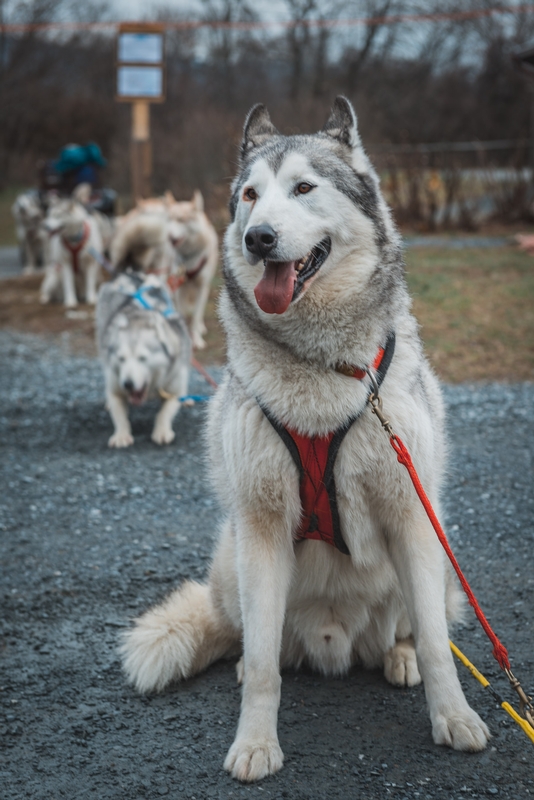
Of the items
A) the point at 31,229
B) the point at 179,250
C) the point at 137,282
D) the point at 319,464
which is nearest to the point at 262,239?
the point at 319,464

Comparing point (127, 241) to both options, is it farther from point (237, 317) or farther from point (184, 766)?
point (184, 766)

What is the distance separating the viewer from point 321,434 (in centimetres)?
209

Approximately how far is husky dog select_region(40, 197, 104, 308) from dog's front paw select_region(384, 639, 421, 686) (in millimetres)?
8639

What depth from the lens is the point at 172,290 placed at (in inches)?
321

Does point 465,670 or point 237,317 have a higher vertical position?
point 237,317

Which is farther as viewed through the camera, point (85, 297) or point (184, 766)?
point (85, 297)

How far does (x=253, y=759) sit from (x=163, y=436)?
3.34 meters

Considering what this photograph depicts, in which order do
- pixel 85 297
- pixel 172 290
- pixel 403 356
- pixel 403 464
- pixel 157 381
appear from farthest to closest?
pixel 85 297
pixel 172 290
pixel 157 381
pixel 403 356
pixel 403 464

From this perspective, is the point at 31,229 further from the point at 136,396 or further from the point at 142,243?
the point at 136,396

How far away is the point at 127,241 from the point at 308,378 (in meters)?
5.78

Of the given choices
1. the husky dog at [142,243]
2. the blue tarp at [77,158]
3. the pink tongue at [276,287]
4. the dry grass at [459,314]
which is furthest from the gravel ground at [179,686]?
the blue tarp at [77,158]

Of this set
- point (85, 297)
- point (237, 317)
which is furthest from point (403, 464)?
point (85, 297)

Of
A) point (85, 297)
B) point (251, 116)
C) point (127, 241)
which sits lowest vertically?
point (85, 297)

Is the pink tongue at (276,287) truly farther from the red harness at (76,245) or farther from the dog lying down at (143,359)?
the red harness at (76,245)
